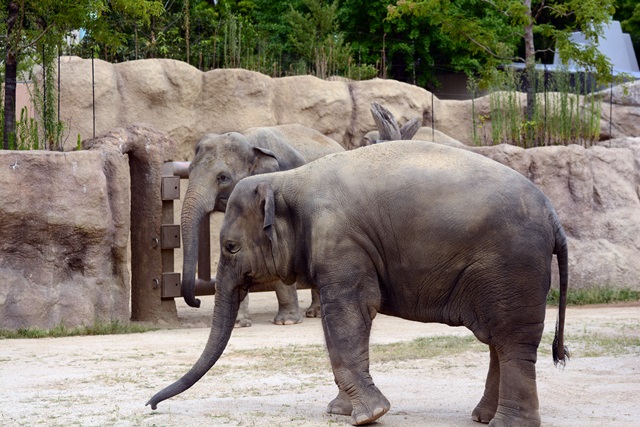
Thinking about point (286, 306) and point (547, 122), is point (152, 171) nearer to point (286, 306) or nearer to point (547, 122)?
point (286, 306)

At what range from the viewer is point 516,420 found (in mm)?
→ 6207

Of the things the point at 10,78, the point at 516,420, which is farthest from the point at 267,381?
the point at 10,78

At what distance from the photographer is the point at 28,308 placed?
36.0 feet

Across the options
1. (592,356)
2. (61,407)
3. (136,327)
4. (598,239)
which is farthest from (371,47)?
(61,407)

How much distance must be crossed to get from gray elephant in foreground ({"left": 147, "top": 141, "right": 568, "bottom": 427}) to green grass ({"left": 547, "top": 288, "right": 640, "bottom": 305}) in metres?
7.25

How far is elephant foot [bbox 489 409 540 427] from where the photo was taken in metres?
6.20

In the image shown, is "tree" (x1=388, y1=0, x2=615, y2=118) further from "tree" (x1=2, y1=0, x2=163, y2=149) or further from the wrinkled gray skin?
"tree" (x1=2, y1=0, x2=163, y2=149)

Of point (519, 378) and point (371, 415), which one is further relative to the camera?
point (371, 415)

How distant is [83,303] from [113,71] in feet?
18.0

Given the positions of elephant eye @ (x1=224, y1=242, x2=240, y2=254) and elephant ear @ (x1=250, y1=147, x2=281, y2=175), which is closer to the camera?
elephant eye @ (x1=224, y1=242, x2=240, y2=254)

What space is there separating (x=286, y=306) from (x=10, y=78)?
3838 mm

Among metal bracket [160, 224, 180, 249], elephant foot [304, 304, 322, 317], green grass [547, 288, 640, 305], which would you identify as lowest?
elephant foot [304, 304, 322, 317]

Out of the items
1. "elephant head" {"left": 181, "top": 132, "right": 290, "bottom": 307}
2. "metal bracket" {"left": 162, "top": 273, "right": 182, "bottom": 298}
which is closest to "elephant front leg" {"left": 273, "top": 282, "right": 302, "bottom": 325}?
"metal bracket" {"left": 162, "top": 273, "right": 182, "bottom": 298}

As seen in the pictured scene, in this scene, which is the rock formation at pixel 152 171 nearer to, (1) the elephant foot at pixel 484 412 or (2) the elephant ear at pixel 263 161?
(2) the elephant ear at pixel 263 161
